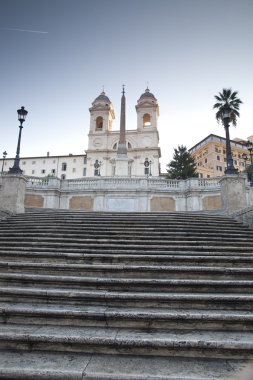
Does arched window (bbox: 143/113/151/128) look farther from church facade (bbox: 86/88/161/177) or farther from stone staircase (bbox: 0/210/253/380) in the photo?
stone staircase (bbox: 0/210/253/380)

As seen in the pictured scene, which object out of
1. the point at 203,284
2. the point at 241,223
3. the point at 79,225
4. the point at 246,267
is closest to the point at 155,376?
the point at 203,284

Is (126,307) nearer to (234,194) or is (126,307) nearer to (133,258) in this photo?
(133,258)

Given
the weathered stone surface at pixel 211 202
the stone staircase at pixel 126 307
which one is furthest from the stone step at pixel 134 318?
the weathered stone surface at pixel 211 202

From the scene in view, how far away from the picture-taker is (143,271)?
5.43m

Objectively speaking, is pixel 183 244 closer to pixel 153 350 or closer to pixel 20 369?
pixel 153 350

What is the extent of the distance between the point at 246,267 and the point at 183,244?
183cm

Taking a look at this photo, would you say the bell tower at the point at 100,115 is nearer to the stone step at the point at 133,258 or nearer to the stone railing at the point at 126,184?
the stone railing at the point at 126,184

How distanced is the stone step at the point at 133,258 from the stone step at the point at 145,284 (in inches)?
34.4

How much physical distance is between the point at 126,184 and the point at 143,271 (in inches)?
658

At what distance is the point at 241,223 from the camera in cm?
959

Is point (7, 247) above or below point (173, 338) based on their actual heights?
above

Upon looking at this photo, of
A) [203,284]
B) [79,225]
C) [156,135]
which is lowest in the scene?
[203,284]

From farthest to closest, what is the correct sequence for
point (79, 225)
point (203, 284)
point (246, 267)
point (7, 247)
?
point (79, 225)
point (7, 247)
point (246, 267)
point (203, 284)

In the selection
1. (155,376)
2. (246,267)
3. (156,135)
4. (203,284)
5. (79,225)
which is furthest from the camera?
(156,135)
